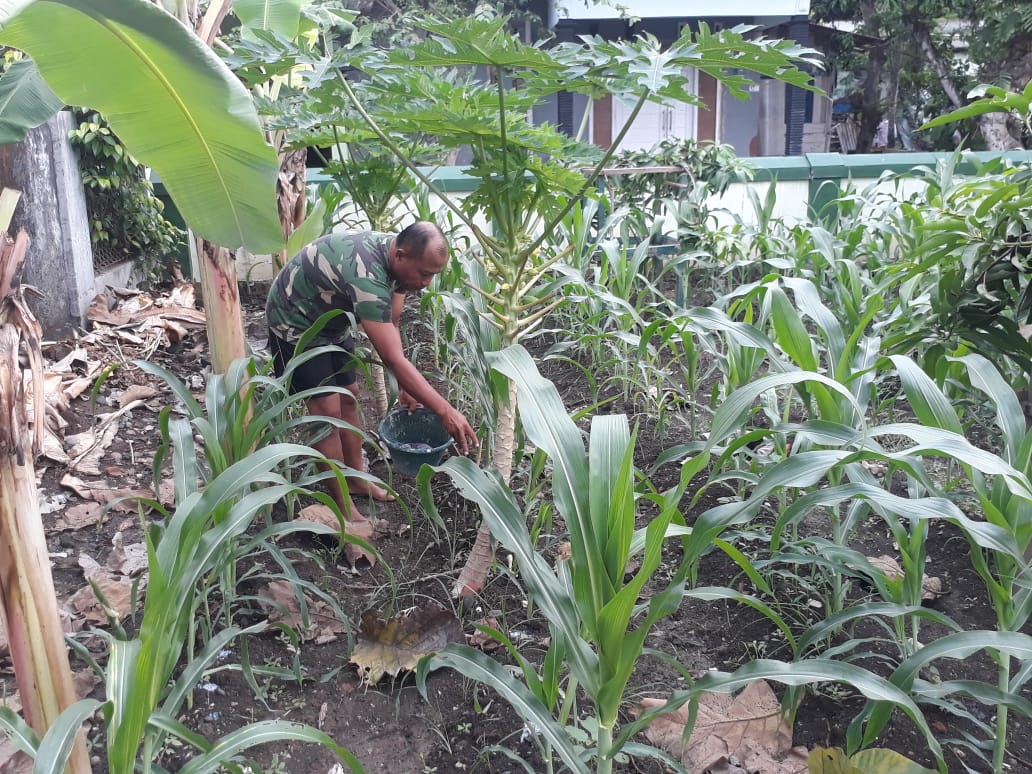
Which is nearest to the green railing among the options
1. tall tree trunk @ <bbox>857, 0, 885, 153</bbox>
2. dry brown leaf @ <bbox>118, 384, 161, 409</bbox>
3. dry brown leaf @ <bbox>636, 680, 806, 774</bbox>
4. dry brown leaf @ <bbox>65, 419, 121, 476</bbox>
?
dry brown leaf @ <bbox>118, 384, 161, 409</bbox>

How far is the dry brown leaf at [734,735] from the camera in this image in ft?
5.91

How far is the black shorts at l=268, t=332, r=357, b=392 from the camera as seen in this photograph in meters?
2.92

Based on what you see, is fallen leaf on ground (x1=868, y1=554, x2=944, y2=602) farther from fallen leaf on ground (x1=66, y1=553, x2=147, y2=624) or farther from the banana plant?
fallen leaf on ground (x1=66, y1=553, x2=147, y2=624)

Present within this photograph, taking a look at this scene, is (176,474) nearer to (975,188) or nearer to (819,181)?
(975,188)

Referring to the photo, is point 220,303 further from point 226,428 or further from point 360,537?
point 360,537

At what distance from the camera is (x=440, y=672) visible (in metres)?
2.14

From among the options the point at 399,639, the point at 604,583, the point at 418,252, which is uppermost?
the point at 418,252

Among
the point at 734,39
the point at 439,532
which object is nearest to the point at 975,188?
the point at 734,39

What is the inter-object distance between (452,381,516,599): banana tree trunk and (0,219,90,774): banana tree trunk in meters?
1.10

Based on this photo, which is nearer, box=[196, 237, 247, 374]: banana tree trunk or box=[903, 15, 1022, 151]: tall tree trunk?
box=[196, 237, 247, 374]: banana tree trunk

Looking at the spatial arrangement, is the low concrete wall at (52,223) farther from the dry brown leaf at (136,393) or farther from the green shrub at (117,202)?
the dry brown leaf at (136,393)

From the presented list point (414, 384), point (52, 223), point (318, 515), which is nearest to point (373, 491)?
point (318, 515)

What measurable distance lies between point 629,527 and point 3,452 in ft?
3.36

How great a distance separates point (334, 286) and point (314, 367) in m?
0.32
